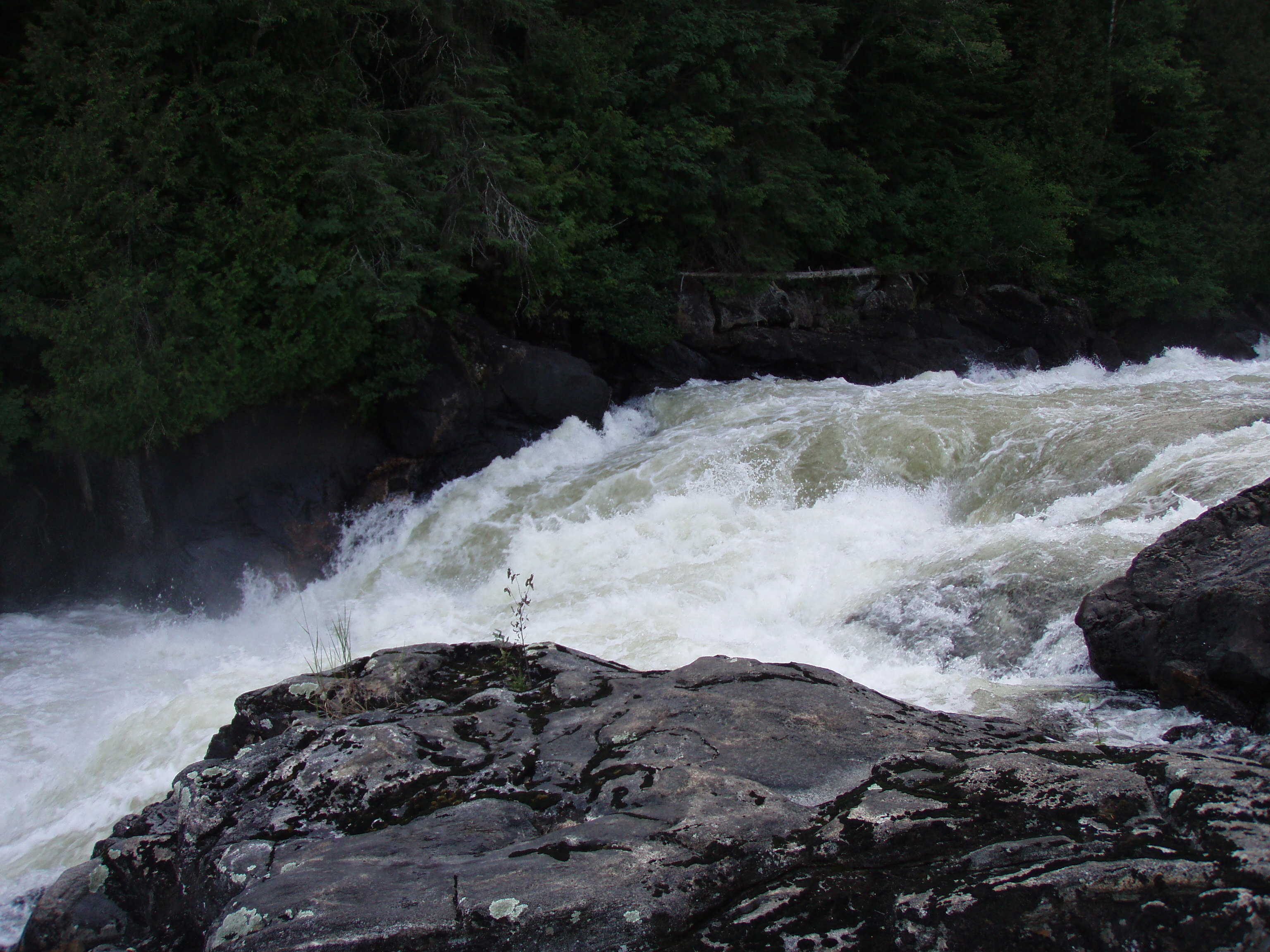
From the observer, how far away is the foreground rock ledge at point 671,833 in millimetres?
2188

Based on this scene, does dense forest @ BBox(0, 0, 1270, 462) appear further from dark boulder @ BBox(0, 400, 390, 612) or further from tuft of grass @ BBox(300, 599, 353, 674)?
tuft of grass @ BBox(300, 599, 353, 674)

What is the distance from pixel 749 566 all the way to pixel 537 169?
6.06 meters

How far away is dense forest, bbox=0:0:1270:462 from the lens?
27.9ft

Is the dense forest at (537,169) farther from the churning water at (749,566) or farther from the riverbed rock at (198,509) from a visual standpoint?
the churning water at (749,566)

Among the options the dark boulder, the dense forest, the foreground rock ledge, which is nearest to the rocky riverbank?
the dark boulder

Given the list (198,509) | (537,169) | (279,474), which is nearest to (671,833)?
(279,474)

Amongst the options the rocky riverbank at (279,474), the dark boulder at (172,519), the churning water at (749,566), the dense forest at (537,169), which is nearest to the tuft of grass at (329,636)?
the churning water at (749,566)

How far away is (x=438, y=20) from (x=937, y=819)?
10.1m

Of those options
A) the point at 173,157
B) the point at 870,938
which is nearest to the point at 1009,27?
the point at 173,157

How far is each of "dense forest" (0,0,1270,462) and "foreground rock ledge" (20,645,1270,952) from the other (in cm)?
605

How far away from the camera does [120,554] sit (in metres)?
9.60

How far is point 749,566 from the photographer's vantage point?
7.12m

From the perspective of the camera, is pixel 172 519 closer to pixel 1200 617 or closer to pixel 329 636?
pixel 329 636

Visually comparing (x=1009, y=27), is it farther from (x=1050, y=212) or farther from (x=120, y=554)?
(x=120, y=554)
